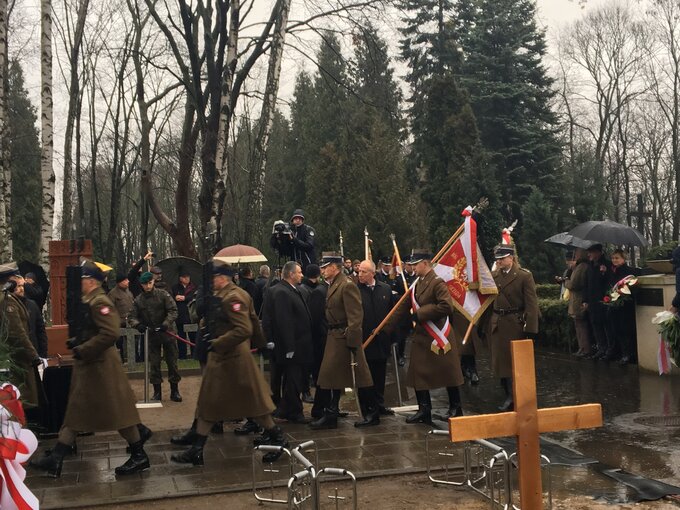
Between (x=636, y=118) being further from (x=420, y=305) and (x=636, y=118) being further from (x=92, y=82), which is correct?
(x=420, y=305)

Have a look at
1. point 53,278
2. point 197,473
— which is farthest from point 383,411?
point 53,278

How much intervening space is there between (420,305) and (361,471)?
289 centimetres

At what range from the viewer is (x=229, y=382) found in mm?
7867

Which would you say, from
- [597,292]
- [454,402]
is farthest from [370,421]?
[597,292]

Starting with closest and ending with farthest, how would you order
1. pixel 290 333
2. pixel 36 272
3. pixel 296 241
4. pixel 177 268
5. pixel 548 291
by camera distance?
pixel 290 333 < pixel 296 241 < pixel 36 272 < pixel 177 268 < pixel 548 291

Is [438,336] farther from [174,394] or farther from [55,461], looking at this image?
[174,394]

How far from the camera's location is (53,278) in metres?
15.0

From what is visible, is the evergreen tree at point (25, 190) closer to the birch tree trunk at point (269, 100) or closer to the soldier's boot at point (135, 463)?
the birch tree trunk at point (269, 100)

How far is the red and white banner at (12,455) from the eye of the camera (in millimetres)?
3771

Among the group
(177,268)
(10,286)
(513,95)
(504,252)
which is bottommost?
(10,286)

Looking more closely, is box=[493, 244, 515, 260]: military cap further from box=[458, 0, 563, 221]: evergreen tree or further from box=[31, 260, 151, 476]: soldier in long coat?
box=[458, 0, 563, 221]: evergreen tree

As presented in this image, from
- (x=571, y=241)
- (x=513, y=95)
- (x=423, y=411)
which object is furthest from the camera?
(x=513, y=95)

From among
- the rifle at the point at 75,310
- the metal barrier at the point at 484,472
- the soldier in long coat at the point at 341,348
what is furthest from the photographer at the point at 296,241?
the metal barrier at the point at 484,472

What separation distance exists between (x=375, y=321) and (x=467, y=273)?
136 cm
